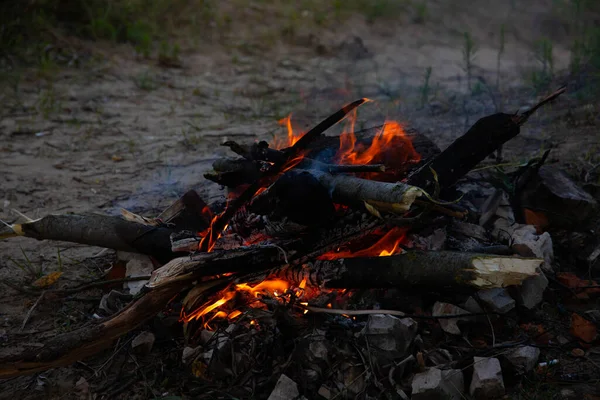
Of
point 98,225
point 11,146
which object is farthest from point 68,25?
point 98,225

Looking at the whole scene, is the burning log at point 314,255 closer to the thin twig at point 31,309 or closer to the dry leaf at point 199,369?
the dry leaf at point 199,369

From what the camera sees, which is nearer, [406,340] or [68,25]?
[406,340]

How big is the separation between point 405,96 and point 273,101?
1.41 m

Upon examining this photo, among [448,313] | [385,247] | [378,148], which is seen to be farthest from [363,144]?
[448,313]

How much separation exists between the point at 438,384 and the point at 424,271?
0.49m

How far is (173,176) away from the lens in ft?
15.4

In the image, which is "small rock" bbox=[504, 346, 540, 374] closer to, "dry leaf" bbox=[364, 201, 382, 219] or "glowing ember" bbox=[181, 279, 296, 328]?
"dry leaf" bbox=[364, 201, 382, 219]

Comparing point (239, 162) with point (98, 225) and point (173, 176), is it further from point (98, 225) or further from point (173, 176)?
point (173, 176)

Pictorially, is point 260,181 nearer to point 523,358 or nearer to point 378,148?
point 378,148

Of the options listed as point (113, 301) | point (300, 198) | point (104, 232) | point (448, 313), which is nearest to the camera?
point (300, 198)

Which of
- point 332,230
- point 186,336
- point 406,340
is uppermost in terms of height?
point 332,230

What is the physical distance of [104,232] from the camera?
3135mm

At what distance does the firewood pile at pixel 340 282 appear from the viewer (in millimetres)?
2389

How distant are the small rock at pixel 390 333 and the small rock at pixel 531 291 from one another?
0.58 m
